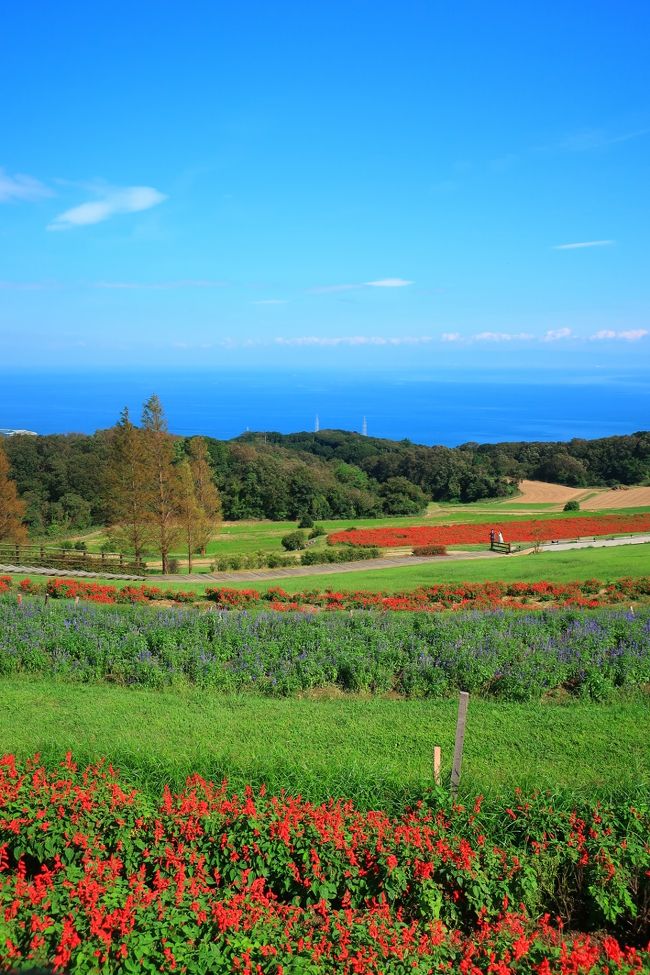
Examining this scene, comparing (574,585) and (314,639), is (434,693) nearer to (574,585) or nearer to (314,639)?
(314,639)

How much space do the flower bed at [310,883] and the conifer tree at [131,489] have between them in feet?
90.9

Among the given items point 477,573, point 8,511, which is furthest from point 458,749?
point 8,511

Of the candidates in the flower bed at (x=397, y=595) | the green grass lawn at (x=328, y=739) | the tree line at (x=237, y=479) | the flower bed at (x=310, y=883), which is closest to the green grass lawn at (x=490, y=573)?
the flower bed at (x=397, y=595)

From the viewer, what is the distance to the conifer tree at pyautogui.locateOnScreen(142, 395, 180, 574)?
33.1 m

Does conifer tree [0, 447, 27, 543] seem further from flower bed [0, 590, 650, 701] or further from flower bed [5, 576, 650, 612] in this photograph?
flower bed [0, 590, 650, 701]

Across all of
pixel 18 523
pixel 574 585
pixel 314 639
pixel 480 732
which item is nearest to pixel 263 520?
pixel 18 523

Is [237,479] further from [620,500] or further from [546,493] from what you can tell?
[620,500]

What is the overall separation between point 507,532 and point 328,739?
33.6 metres

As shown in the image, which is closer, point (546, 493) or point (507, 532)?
point (507, 532)

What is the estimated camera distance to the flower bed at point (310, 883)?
16.2 feet

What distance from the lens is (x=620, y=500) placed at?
6147 centimetres

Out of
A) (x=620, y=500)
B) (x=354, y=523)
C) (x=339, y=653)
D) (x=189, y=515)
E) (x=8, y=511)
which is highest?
(x=8, y=511)

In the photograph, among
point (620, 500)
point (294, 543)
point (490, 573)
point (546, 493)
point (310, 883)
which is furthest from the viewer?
point (546, 493)

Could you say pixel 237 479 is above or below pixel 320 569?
above
